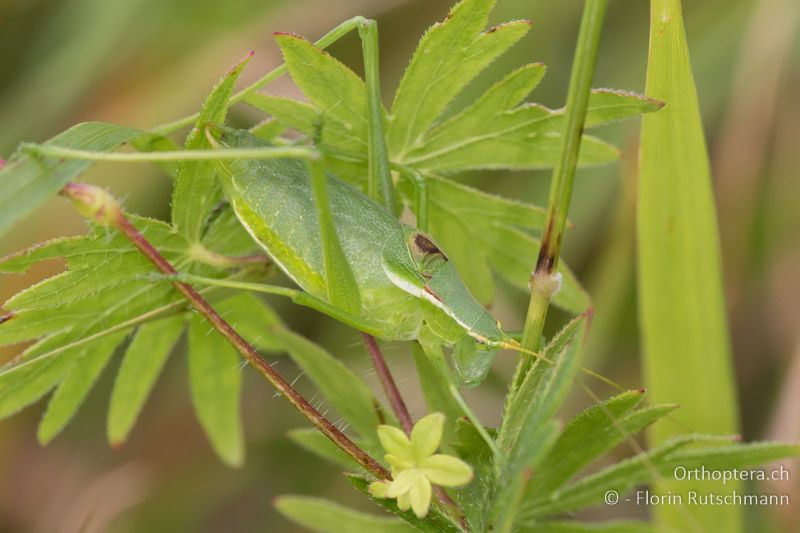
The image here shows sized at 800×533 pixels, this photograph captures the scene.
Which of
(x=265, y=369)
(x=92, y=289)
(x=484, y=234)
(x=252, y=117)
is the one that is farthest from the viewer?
(x=252, y=117)

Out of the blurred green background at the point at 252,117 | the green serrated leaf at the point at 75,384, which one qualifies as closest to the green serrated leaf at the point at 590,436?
the green serrated leaf at the point at 75,384

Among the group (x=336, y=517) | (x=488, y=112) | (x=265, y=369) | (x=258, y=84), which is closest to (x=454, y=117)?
(x=488, y=112)

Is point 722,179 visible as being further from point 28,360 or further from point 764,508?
point 28,360

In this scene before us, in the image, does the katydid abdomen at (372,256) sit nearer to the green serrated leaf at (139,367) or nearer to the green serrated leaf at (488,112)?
the green serrated leaf at (488,112)

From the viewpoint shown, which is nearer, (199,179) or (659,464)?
(659,464)

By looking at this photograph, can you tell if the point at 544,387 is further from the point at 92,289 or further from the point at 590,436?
the point at 92,289

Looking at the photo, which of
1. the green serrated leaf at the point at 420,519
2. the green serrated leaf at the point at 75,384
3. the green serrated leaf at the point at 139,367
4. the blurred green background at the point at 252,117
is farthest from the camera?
the blurred green background at the point at 252,117

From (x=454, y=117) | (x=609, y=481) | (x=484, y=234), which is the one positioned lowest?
(x=609, y=481)
